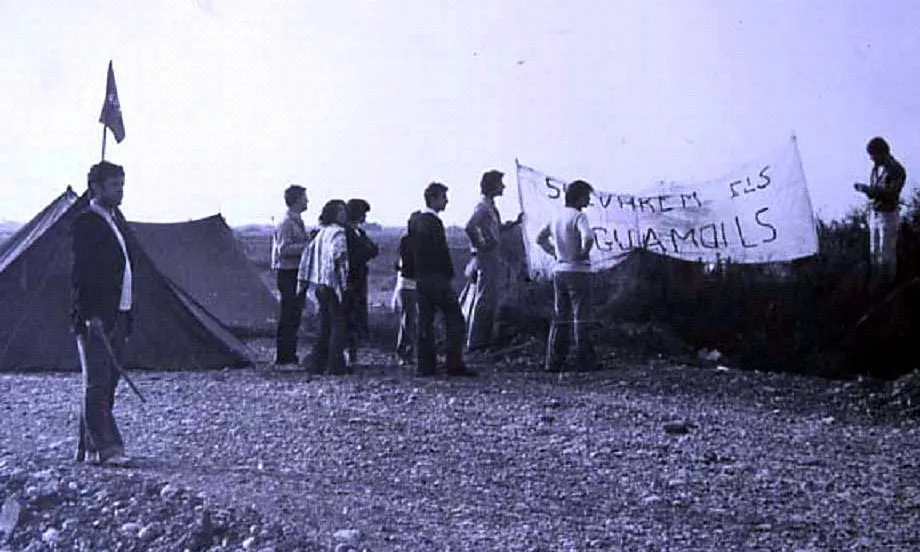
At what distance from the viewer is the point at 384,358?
1343cm

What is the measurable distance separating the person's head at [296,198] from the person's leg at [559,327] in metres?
2.36

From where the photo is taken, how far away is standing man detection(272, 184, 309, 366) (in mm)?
12164

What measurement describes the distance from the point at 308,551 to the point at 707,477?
2471 mm

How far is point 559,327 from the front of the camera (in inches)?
450

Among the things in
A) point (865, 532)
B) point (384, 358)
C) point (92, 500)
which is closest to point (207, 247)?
point (384, 358)

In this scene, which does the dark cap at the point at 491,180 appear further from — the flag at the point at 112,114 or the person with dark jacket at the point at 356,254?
the flag at the point at 112,114

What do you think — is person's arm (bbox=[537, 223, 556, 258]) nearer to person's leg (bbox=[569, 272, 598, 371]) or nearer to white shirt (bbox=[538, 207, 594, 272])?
white shirt (bbox=[538, 207, 594, 272])

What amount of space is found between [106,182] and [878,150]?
722 cm

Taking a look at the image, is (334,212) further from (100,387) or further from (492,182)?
(100,387)

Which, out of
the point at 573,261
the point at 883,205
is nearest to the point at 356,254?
the point at 573,261

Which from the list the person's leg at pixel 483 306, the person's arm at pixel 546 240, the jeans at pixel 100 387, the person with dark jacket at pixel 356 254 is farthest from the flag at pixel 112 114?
the jeans at pixel 100 387

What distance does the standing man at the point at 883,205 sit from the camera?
11.8 meters

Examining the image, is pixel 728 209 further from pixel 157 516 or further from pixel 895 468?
pixel 157 516

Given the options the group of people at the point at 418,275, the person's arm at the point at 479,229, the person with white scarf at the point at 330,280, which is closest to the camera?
the group of people at the point at 418,275
